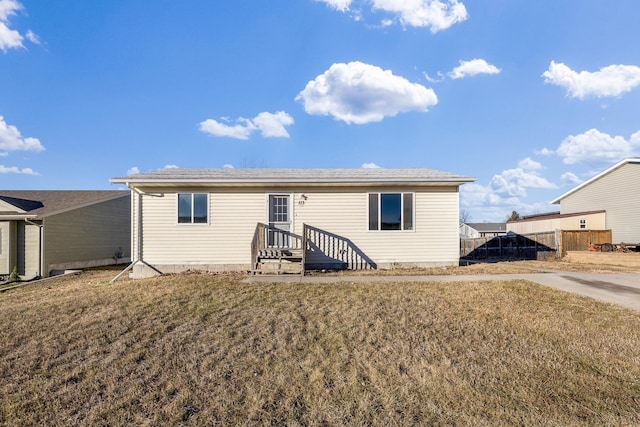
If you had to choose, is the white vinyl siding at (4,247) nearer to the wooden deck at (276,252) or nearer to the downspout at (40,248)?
the downspout at (40,248)

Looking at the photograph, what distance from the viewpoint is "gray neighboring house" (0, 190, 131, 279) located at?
11766mm

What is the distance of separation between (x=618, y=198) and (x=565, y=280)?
1433cm

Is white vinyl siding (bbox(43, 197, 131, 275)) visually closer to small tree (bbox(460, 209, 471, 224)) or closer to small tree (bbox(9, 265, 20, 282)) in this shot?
small tree (bbox(9, 265, 20, 282))

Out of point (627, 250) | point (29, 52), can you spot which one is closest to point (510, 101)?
point (627, 250)

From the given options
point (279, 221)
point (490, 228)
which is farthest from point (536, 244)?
point (490, 228)

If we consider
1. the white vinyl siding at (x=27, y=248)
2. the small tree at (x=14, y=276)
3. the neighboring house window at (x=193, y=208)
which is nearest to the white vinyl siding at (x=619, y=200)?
the neighboring house window at (x=193, y=208)

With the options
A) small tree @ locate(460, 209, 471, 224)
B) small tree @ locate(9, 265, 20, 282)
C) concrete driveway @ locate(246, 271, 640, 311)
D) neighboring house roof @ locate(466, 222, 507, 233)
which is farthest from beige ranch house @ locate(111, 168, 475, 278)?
small tree @ locate(460, 209, 471, 224)

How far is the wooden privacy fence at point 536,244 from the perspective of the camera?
14.6 metres

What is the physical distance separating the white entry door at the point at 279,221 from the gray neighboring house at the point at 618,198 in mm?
18727

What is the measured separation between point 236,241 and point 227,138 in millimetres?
18016

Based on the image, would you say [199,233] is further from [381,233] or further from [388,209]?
[388,209]

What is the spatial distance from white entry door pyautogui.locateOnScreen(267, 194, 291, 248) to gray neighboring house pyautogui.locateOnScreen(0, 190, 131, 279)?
32.4 feet

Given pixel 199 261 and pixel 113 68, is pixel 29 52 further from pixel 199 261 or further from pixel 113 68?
pixel 199 261

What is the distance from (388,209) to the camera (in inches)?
375
